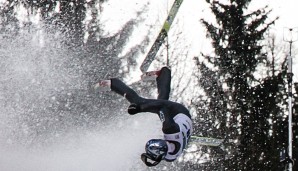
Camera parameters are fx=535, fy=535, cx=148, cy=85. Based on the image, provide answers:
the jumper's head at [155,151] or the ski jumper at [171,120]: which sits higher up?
the ski jumper at [171,120]

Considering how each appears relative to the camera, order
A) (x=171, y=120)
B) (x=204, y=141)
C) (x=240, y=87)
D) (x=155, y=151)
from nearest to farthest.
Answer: (x=155, y=151)
(x=171, y=120)
(x=204, y=141)
(x=240, y=87)

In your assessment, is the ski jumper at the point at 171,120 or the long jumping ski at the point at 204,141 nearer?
the ski jumper at the point at 171,120

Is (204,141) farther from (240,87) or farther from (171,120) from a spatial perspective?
(240,87)

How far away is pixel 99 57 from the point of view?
63.8 feet

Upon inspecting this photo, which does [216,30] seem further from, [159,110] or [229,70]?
[159,110]

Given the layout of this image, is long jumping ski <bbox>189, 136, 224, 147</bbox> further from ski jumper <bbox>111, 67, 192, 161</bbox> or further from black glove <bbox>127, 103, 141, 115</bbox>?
black glove <bbox>127, 103, 141, 115</bbox>

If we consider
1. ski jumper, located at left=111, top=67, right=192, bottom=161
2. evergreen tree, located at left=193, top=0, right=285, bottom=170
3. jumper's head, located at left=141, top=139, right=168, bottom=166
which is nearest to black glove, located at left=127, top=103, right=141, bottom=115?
ski jumper, located at left=111, top=67, right=192, bottom=161

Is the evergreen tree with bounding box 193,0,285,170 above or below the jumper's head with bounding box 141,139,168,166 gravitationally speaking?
above

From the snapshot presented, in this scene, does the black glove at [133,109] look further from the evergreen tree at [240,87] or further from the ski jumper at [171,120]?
the evergreen tree at [240,87]

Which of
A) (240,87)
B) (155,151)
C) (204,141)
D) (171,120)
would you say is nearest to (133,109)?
(171,120)

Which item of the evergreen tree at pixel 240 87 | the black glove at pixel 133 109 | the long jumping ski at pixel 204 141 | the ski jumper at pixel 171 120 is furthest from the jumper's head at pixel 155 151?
the evergreen tree at pixel 240 87

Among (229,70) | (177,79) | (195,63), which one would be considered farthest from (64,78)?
(229,70)

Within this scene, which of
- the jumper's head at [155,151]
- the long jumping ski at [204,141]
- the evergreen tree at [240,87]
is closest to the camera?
the jumper's head at [155,151]

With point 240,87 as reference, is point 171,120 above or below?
below
